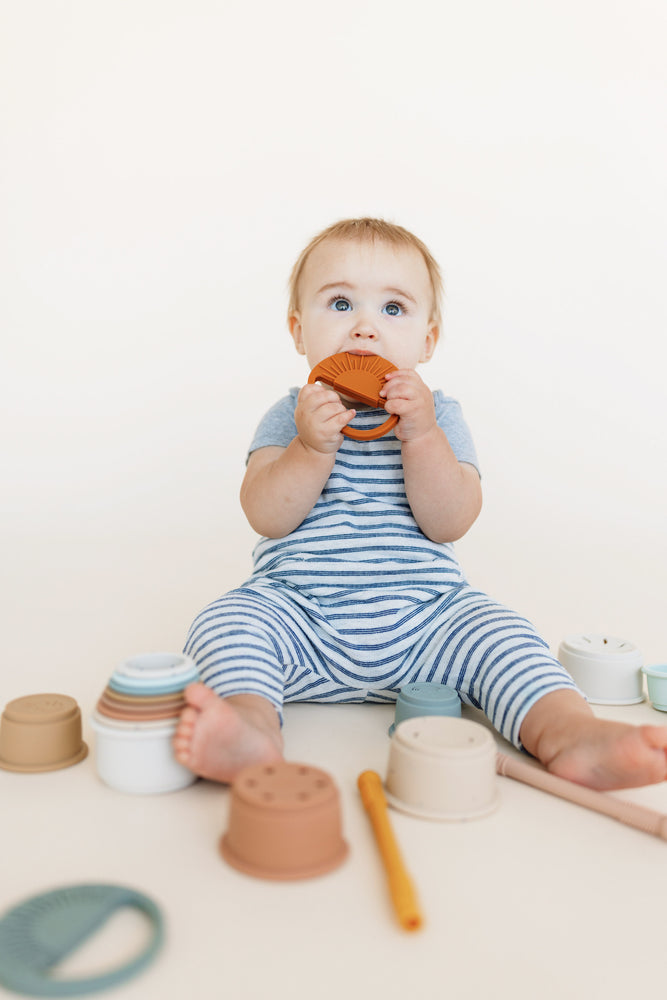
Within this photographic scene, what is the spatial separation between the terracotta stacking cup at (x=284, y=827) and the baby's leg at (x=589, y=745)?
34 centimetres

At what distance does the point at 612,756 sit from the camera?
A: 3.37 ft

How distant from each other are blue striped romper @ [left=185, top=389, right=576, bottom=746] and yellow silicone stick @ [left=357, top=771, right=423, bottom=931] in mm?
235

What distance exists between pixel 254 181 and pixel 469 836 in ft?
8.51

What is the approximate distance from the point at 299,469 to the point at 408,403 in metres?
0.20

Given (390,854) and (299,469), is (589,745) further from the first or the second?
(299,469)

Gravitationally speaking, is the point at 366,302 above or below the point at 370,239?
below

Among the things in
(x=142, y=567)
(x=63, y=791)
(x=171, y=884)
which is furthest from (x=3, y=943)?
(x=142, y=567)

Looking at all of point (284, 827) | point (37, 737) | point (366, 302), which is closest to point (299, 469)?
point (366, 302)

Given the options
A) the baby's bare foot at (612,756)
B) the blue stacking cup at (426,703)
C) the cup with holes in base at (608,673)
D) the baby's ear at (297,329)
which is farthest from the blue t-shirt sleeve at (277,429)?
the baby's bare foot at (612,756)

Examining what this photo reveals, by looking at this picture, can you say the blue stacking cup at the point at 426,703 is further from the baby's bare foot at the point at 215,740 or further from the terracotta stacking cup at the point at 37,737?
the terracotta stacking cup at the point at 37,737

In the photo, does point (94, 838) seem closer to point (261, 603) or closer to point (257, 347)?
point (261, 603)

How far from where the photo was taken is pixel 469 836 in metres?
0.96

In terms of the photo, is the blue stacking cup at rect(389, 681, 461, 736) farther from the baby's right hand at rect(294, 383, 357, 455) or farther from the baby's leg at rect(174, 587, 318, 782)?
the baby's right hand at rect(294, 383, 357, 455)

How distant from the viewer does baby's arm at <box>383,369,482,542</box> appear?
54.5 inches
